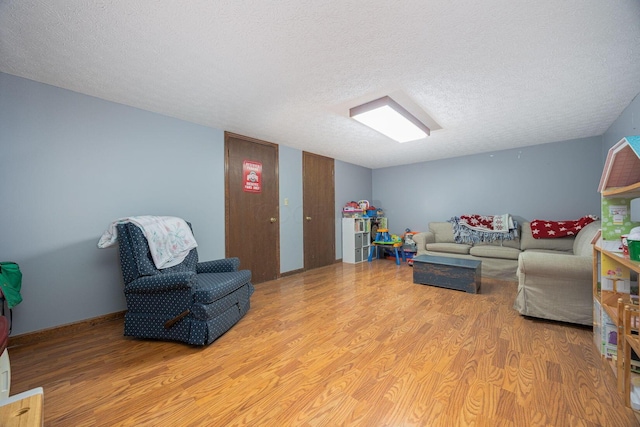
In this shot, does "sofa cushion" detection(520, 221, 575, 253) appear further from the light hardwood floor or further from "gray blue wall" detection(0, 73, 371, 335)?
"gray blue wall" detection(0, 73, 371, 335)

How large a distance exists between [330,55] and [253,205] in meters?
2.42

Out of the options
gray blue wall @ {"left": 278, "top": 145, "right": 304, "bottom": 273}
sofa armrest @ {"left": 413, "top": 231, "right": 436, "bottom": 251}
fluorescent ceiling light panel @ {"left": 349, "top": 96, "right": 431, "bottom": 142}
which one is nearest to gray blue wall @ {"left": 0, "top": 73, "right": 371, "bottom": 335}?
gray blue wall @ {"left": 278, "top": 145, "right": 304, "bottom": 273}

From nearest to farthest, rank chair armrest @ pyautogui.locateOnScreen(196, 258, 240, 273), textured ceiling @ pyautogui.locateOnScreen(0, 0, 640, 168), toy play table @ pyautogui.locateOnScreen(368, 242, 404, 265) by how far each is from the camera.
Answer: textured ceiling @ pyautogui.locateOnScreen(0, 0, 640, 168) → chair armrest @ pyautogui.locateOnScreen(196, 258, 240, 273) → toy play table @ pyautogui.locateOnScreen(368, 242, 404, 265)

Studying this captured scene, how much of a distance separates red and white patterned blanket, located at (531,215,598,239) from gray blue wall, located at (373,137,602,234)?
43cm

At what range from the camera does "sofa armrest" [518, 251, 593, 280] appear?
6.81 ft

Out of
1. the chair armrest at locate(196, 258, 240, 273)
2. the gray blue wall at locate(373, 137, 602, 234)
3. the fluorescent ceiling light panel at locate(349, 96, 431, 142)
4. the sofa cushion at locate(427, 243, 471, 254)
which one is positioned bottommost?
the sofa cushion at locate(427, 243, 471, 254)

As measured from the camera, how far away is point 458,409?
1.27 meters

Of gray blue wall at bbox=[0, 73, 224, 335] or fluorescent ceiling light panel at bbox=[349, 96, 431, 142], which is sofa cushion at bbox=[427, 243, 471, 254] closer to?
fluorescent ceiling light panel at bbox=[349, 96, 431, 142]

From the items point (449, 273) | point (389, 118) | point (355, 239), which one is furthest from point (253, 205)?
point (449, 273)

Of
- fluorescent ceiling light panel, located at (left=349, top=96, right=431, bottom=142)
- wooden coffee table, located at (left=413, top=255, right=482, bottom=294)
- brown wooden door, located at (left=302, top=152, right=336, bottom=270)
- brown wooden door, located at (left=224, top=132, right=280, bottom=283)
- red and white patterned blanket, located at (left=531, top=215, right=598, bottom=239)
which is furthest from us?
brown wooden door, located at (left=302, top=152, right=336, bottom=270)

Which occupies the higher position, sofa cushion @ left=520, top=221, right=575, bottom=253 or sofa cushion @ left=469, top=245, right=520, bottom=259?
sofa cushion @ left=520, top=221, right=575, bottom=253

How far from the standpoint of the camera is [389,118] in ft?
9.05

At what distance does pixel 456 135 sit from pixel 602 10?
227 centimetres

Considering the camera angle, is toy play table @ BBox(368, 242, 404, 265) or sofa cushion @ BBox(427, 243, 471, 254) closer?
sofa cushion @ BBox(427, 243, 471, 254)
